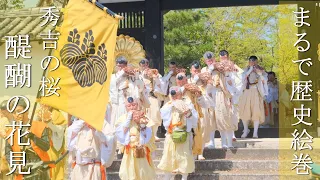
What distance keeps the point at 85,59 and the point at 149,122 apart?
3467 millimetres

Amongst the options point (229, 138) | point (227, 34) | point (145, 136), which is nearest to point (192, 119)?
point (145, 136)

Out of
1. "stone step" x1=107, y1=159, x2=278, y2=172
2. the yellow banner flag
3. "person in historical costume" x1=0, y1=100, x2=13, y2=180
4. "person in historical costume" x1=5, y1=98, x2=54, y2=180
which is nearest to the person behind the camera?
the yellow banner flag

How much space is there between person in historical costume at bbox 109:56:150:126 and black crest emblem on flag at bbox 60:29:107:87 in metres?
4.64

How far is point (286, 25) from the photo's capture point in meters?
26.8

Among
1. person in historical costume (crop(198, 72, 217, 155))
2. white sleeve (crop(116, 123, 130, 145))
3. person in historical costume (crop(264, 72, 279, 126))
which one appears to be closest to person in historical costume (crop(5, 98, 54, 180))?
white sleeve (crop(116, 123, 130, 145))

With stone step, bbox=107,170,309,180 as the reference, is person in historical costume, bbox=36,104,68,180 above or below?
above

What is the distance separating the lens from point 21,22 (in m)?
15.4

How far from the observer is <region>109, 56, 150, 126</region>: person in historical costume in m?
Result: 13.7

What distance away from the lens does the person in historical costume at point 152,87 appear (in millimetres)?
14805

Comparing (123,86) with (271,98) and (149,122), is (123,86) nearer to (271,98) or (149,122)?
(149,122)

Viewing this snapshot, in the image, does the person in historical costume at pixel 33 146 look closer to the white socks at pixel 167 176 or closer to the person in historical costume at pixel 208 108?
the white socks at pixel 167 176

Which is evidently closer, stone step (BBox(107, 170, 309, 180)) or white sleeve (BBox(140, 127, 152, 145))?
white sleeve (BBox(140, 127, 152, 145))

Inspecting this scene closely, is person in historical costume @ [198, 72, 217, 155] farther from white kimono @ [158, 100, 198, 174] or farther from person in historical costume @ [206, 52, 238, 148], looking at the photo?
white kimono @ [158, 100, 198, 174]

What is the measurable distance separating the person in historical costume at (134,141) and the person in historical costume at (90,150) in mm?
1340
